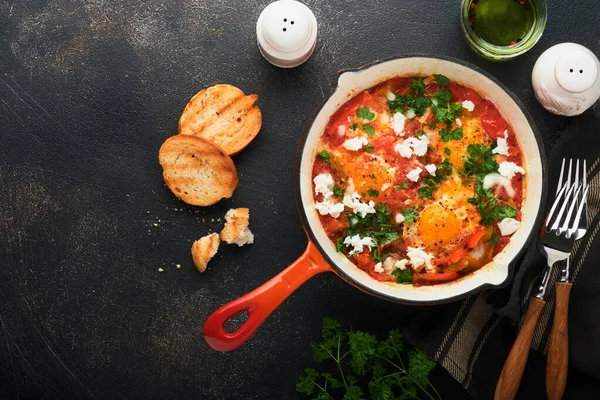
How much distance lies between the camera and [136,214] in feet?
12.3

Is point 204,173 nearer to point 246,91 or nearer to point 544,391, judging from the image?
point 246,91

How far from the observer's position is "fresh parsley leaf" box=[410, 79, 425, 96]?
134 inches

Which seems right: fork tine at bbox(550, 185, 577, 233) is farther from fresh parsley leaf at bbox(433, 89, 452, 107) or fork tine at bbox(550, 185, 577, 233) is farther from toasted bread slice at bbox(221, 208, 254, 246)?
toasted bread slice at bbox(221, 208, 254, 246)

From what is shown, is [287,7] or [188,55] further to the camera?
[188,55]

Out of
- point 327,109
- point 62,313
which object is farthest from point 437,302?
point 62,313

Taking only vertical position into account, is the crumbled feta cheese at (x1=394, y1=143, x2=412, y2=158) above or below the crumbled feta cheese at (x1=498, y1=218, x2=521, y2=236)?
above

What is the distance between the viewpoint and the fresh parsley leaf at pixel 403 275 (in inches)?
131

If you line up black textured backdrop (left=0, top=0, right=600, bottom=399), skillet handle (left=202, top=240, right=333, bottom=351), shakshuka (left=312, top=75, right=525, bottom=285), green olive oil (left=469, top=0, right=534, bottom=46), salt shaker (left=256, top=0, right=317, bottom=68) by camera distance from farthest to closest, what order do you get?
black textured backdrop (left=0, top=0, right=600, bottom=399) < green olive oil (left=469, top=0, right=534, bottom=46) < salt shaker (left=256, top=0, right=317, bottom=68) < shakshuka (left=312, top=75, right=525, bottom=285) < skillet handle (left=202, top=240, right=333, bottom=351)

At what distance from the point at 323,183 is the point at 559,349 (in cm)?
147

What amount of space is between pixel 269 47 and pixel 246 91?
1.02ft

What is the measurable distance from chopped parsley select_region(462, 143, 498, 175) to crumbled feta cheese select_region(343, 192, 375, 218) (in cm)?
52

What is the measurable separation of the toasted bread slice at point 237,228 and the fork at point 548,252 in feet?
4.97

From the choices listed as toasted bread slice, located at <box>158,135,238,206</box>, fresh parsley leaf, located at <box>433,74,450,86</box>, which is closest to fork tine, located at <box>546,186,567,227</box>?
fresh parsley leaf, located at <box>433,74,450,86</box>

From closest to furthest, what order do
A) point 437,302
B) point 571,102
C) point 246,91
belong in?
point 437,302
point 571,102
point 246,91
